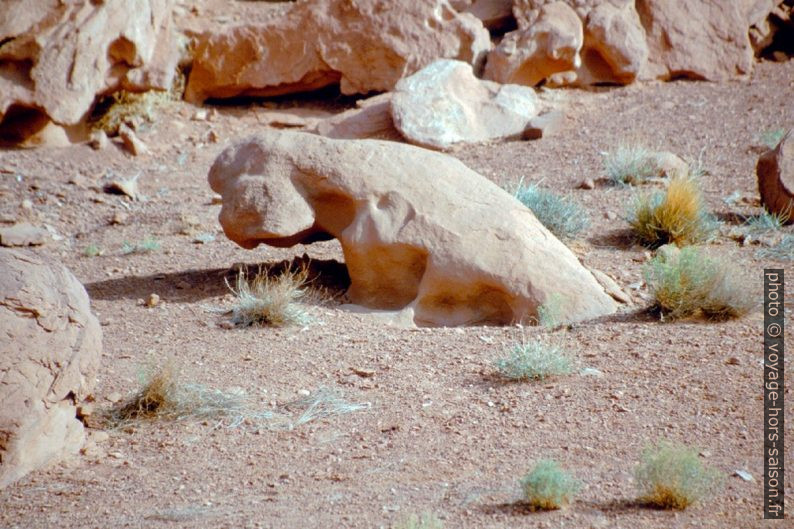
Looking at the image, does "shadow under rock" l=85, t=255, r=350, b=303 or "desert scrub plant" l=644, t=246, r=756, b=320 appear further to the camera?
"shadow under rock" l=85, t=255, r=350, b=303

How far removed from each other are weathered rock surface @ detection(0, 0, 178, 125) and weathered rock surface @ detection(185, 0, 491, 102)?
1.29 meters

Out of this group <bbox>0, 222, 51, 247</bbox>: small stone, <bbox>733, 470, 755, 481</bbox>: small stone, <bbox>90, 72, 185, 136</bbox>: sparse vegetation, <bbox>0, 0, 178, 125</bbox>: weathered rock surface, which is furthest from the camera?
<bbox>90, 72, 185, 136</bbox>: sparse vegetation

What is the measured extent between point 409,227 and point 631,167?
3864 millimetres

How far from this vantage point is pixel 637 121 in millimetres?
11648

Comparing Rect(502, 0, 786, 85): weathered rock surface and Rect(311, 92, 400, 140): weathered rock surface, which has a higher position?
Rect(502, 0, 786, 85): weathered rock surface

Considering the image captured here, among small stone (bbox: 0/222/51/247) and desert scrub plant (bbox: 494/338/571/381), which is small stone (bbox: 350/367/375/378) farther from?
small stone (bbox: 0/222/51/247)

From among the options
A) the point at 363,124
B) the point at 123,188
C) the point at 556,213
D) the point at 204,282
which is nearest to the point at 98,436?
the point at 204,282

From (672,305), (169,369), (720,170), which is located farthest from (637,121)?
(169,369)

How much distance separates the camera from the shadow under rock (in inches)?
295

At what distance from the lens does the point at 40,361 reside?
4711 mm

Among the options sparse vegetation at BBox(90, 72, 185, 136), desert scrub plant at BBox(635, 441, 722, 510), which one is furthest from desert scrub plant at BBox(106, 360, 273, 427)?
sparse vegetation at BBox(90, 72, 185, 136)

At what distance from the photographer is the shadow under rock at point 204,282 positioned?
7496 millimetres

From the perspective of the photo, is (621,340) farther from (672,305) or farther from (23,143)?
(23,143)

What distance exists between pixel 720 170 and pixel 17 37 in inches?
306
